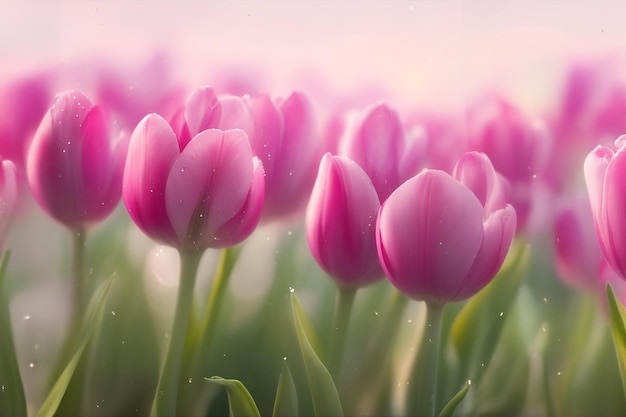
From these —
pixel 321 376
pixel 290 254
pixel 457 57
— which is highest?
pixel 457 57

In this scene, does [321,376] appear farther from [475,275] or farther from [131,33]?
[131,33]

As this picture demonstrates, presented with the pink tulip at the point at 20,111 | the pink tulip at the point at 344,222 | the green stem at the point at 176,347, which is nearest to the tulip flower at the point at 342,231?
the pink tulip at the point at 344,222

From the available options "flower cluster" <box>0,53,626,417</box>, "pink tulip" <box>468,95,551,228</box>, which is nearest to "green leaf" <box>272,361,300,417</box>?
"flower cluster" <box>0,53,626,417</box>

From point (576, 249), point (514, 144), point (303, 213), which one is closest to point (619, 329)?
point (576, 249)

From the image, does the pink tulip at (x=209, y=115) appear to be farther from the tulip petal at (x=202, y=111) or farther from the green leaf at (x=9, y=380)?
the green leaf at (x=9, y=380)

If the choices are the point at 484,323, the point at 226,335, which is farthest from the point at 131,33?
the point at 484,323

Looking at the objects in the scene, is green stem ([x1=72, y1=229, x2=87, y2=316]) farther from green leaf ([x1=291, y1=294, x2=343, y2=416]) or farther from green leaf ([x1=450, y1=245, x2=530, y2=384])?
green leaf ([x1=450, y1=245, x2=530, y2=384])

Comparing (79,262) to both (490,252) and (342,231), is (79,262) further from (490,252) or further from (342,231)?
(490,252)
